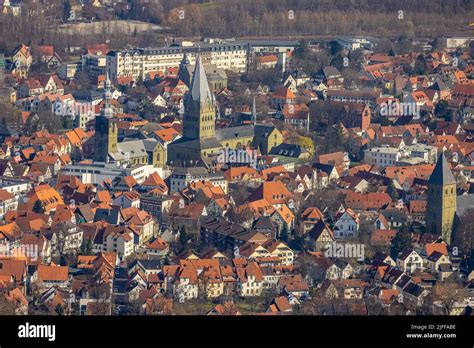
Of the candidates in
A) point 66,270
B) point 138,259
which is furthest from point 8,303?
point 138,259

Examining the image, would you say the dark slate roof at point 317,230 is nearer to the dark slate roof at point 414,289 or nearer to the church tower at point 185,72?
the dark slate roof at point 414,289

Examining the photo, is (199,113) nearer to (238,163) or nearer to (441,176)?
(238,163)

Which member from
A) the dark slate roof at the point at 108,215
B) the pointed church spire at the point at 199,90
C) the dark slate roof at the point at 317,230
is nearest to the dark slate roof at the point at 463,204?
the dark slate roof at the point at 317,230

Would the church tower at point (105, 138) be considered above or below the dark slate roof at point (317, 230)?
above

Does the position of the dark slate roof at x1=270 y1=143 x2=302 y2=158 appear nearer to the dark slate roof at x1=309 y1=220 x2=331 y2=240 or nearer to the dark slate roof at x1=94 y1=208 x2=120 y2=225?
the dark slate roof at x1=94 y1=208 x2=120 y2=225

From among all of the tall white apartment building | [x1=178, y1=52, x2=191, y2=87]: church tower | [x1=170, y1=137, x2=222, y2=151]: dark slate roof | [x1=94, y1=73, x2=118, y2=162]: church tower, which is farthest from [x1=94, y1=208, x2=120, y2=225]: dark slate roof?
the tall white apartment building

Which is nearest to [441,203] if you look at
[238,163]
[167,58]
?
[238,163]
